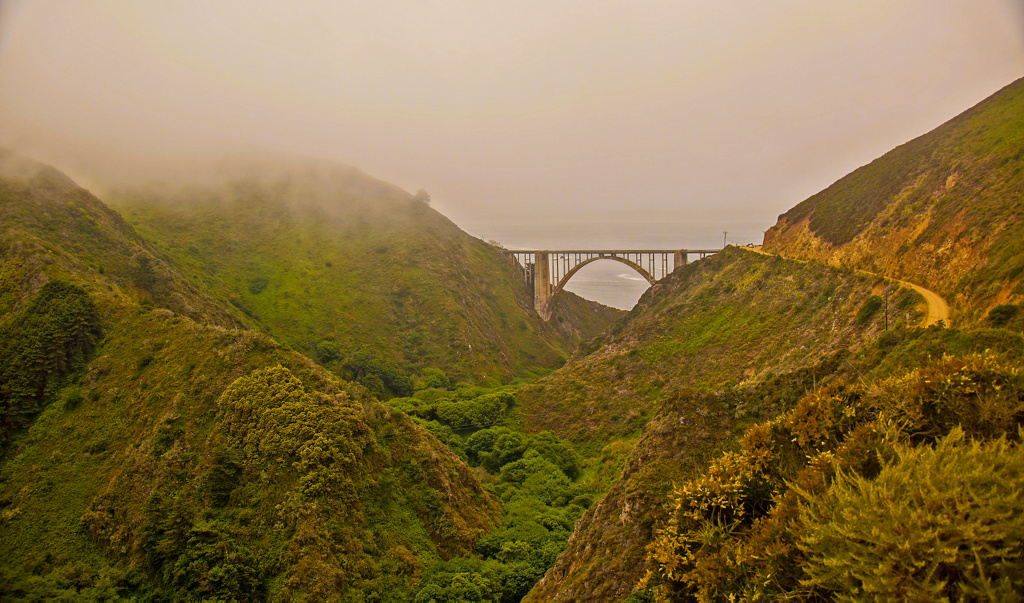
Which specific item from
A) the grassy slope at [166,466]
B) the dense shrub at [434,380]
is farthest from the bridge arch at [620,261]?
the grassy slope at [166,466]

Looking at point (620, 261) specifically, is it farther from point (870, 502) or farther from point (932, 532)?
point (932, 532)

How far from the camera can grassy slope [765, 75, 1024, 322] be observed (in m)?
21.0

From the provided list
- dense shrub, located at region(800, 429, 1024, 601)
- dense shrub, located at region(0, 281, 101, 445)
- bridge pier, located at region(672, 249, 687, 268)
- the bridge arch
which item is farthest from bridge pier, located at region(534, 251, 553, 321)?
dense shrub, located at region(800, 429, 1024, 601)

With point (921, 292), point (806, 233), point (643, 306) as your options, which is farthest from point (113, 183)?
point (921, 292)

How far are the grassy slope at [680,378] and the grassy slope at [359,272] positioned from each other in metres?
19.1

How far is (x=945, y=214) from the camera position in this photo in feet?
91.5

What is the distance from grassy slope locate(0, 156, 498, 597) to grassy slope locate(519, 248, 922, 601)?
8.30 m

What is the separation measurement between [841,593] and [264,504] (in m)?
21.7

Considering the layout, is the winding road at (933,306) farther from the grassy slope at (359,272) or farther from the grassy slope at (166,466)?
the grassy slope at (359,272)

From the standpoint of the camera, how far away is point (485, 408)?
47.7m

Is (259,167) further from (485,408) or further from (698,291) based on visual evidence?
(698,291)

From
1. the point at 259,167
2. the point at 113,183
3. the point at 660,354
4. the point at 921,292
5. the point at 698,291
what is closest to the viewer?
the point at 921,292

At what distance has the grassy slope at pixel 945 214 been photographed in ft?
68.9

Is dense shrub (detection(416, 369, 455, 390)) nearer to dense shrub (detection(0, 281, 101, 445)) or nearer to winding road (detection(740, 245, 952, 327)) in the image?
Answer: dense shrub (detection(0, 281, 101, 445))
